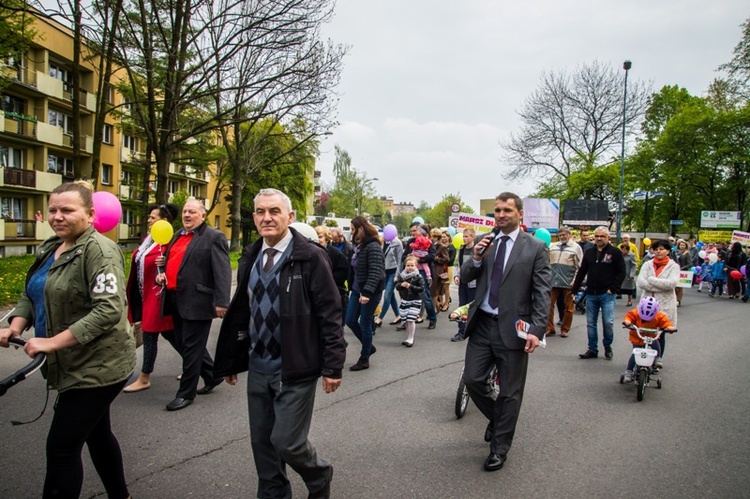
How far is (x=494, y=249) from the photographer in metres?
3.94

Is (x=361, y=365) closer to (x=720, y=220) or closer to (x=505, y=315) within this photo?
(x=505, y=315)

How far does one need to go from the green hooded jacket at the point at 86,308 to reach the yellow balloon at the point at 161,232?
2389 millimetres

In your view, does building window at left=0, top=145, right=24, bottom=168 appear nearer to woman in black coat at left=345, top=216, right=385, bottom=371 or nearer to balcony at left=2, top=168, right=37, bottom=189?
balcony at left=2, top=168, right=37, bottom=189

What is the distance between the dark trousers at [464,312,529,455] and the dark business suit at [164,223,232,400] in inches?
91.3

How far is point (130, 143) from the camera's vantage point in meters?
38.8

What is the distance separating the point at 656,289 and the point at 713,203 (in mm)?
37724

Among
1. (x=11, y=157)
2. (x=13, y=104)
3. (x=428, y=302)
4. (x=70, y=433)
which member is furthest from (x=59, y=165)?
(x=70, y=433)

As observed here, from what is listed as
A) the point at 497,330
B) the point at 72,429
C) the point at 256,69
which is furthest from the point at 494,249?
the point at 256,69

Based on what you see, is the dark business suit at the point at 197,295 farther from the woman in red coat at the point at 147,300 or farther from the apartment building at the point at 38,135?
the apartment building at the point at 38,135

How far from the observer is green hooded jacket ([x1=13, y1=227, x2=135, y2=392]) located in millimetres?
2393

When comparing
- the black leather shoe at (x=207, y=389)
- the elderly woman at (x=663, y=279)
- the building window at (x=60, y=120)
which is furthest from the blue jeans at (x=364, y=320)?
the building window at (x=60, y=120)

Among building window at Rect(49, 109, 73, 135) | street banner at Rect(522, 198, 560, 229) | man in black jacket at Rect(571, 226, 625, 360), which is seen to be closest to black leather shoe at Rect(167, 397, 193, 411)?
man in black jacket at Rect(571, 226, 625, 360)

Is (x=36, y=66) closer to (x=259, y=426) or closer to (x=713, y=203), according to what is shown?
(x=259, y=426)

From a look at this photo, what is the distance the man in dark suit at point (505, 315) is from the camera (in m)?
3.59
